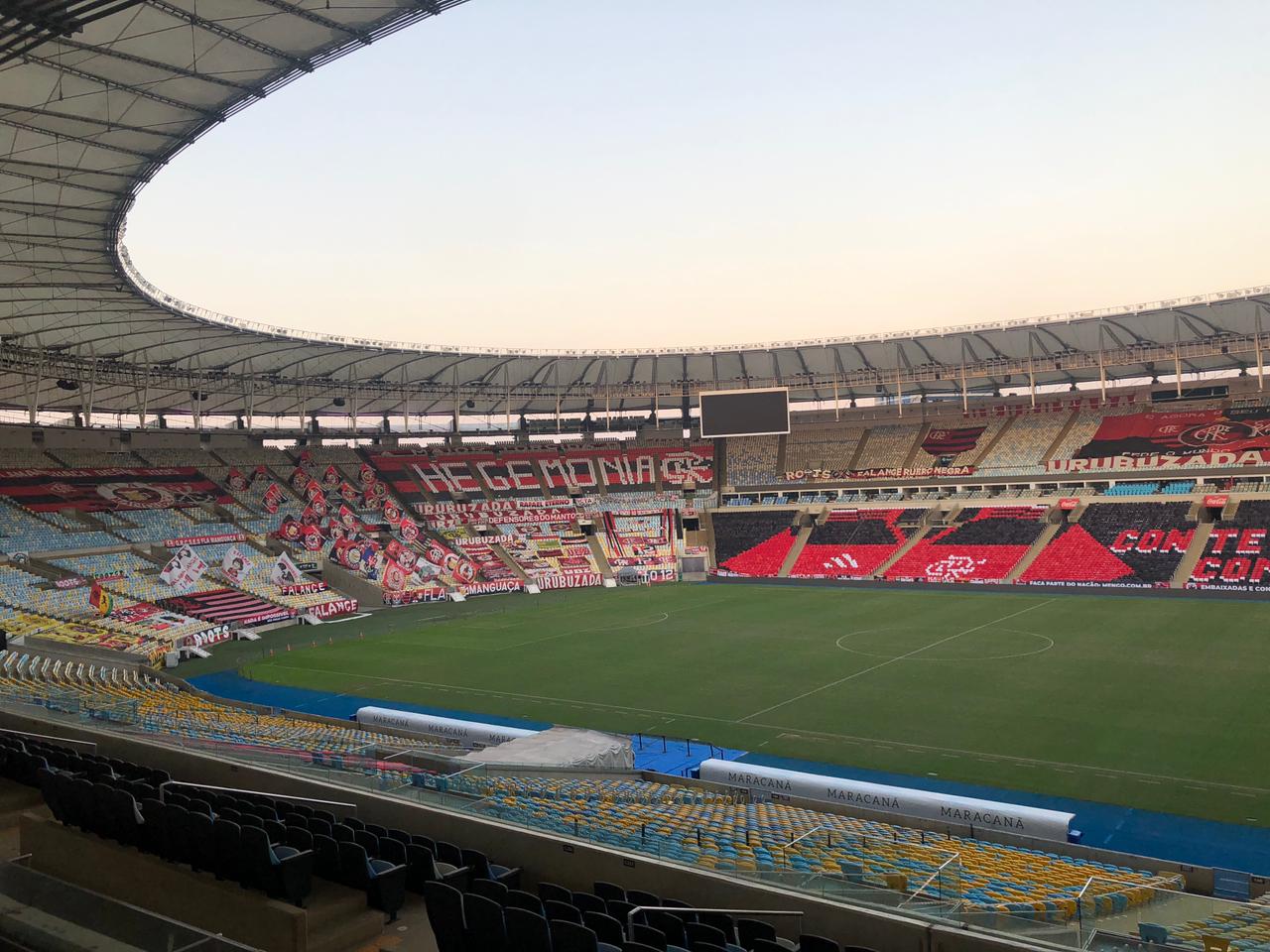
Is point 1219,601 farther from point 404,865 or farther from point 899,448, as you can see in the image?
point 404,865

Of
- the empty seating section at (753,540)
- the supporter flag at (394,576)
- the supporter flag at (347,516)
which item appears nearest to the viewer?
the supporter flag at (394,576)

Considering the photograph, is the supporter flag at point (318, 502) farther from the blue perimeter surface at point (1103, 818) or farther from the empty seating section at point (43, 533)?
the blue perimeter surface at point (1103, 818)

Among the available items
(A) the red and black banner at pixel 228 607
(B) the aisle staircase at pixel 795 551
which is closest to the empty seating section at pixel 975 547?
(B) the aisle staircase at pixel 795 551

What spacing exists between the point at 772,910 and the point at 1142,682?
22796 mm

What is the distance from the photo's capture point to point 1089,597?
4166 cm

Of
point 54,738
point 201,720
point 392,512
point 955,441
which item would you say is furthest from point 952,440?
point 54,738

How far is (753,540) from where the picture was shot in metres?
59.4

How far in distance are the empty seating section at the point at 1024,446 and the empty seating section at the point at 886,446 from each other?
5589 mm

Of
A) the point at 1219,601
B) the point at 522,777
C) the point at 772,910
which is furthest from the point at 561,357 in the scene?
the point at 772,910

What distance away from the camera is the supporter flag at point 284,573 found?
47.7 metres

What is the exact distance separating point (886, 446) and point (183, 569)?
44.2 m

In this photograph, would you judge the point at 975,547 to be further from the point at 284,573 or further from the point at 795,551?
the point at 284,573

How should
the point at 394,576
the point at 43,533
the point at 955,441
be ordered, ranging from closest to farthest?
1. the point at 43,533
2. the point at 394,576
3. the point at 955,441

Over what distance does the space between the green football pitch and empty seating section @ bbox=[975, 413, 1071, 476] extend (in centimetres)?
1449
